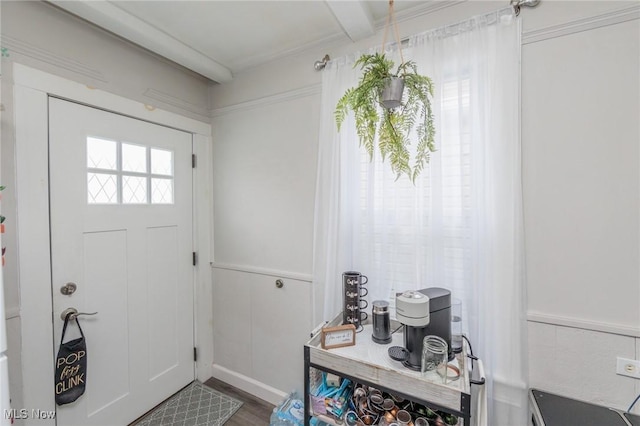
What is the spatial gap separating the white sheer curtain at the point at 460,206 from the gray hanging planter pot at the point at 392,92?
1.41 feet

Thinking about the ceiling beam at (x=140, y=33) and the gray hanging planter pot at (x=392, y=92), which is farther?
the ceiling beam at (x=140, y=33)

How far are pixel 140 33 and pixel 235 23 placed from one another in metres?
0.56

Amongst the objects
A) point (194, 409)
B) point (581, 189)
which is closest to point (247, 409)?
point (194, 409)

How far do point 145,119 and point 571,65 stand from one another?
2453 millimetres

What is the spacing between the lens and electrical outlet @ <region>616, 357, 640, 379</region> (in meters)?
1.12

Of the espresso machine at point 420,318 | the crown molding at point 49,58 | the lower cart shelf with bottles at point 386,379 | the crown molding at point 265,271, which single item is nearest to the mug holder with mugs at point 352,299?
the lower cart shelf with bottles at point 386,379

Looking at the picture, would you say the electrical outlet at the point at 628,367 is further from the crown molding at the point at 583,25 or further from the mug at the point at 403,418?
the crown molding at the point at 583,25

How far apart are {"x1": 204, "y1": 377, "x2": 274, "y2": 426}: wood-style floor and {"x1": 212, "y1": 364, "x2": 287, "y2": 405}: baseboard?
0.10ft

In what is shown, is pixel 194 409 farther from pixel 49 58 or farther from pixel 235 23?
pixel 235 23

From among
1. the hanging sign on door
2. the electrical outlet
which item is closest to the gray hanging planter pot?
the electrical outlet

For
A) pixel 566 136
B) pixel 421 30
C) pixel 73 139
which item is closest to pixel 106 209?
pixel 73 139

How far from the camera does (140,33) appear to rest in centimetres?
163

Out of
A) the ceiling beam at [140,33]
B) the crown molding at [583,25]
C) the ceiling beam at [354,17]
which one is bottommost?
the crown molding at [583,25]

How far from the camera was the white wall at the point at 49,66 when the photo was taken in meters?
1.35
